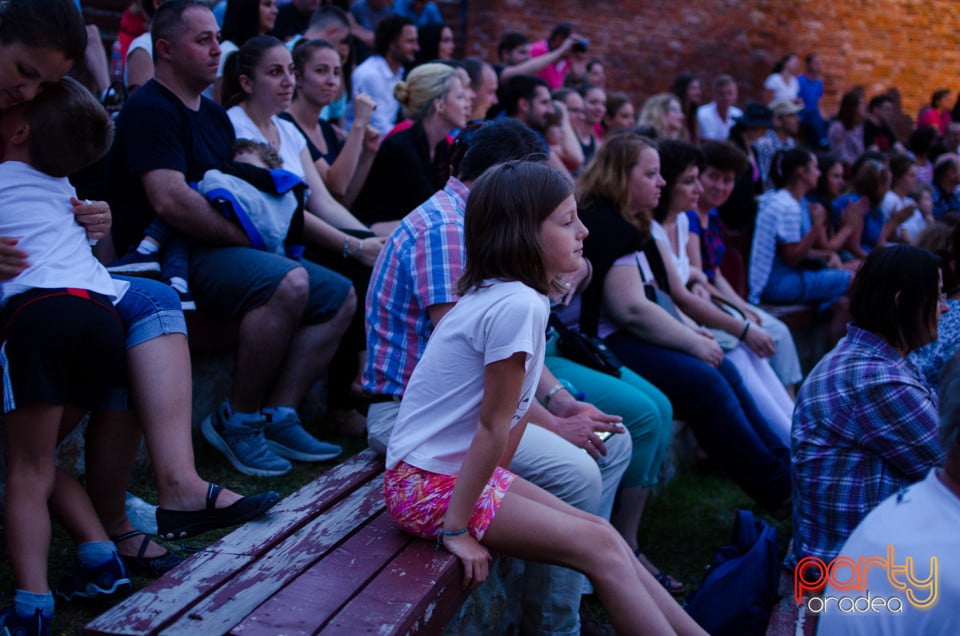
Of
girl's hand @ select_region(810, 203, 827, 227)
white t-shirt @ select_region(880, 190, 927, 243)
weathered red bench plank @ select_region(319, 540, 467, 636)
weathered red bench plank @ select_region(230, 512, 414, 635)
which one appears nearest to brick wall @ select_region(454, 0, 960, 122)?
white t-shirt @ select_region(880, 190, 927, 243)

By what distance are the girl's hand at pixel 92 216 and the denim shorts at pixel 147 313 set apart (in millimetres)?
169

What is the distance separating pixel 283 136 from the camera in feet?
15.4

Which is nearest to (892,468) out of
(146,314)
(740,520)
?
(740,520)

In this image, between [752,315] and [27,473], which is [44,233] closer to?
[27,473]

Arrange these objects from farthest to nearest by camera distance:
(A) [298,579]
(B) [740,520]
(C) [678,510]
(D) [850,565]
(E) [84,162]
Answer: (C) [678,510] → (B) [740,520] → (E) [84,162] → (A) [298,579] → (D) [850,565]

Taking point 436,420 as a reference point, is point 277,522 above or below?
below

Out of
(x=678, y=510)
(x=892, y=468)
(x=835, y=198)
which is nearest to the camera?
(x=892, y=468)

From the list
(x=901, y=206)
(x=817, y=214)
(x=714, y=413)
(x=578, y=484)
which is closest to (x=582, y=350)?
(x=714, y=413)

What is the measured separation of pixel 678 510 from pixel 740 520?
4.71ft

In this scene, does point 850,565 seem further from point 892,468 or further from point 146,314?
point 146,314

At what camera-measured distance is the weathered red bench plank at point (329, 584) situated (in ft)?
6.81

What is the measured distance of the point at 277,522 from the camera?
8.73 ft

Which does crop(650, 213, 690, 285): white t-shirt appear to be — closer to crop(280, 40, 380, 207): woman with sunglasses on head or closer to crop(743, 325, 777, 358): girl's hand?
crop(743, 325, 777, 358): girl's hand

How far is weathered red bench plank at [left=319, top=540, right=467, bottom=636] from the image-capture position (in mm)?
2127
